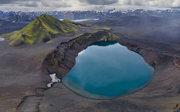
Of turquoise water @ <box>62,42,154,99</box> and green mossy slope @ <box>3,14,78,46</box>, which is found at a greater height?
green mossy slope @ <box>3,14,78,46</box>

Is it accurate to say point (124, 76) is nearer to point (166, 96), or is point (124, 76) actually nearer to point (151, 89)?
point (151, 89)

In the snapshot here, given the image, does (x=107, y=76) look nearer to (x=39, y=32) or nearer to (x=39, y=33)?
(x=39, y=33)

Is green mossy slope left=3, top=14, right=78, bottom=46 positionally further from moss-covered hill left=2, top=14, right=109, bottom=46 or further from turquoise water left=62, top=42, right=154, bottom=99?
turquoise water left=62, top=42, right=154, bottom=99

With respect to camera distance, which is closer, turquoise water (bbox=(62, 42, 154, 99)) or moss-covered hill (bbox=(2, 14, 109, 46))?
turquoise water (bbox=(62, 42, 154, 99))

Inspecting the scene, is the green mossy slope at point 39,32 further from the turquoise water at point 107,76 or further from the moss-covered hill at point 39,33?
the turquoise water at point 107,76

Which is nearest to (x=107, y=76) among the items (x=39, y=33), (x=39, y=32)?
(x=39, y=33)

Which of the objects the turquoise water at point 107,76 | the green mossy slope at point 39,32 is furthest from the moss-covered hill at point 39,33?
the turquoise water at point 107,76

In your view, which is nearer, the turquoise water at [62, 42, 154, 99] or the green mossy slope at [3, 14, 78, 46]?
the turquoise water at [62, 42, 154, 99]

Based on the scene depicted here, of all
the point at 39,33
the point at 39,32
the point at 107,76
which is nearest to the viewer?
the point at 107,76

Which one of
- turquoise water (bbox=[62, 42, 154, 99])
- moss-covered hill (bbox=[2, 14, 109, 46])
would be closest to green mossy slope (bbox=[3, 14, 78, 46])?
moss-covered hill (bbox=[2, 14, 109, 46])

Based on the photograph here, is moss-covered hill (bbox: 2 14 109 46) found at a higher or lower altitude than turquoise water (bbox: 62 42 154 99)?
higher
